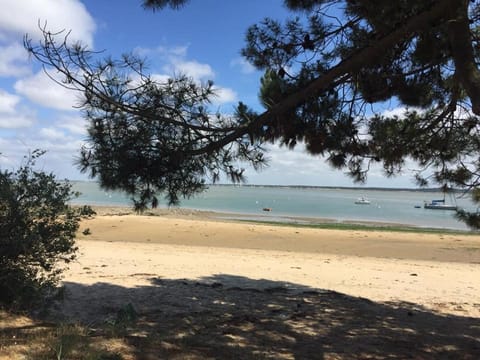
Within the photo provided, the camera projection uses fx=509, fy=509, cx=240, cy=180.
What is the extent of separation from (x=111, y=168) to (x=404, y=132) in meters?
3.27

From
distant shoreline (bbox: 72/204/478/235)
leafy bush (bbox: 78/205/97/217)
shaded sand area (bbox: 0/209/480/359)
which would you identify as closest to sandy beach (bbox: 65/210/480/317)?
shaded sand area (bbox: 0/209/480/359)

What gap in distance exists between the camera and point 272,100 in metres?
5.10

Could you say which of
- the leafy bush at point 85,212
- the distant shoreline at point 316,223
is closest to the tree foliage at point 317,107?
the leafy bush at point 85,212

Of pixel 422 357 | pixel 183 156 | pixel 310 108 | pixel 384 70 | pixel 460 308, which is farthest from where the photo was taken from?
pixel 460 308

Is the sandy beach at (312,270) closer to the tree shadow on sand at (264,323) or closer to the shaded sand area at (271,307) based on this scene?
the shaded sand area at (271,307)

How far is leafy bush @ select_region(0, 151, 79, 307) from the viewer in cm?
439

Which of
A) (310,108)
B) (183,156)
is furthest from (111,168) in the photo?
(310,108)

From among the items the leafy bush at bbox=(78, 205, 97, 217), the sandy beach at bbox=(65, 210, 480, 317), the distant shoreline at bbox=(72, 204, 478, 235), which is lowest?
the sandy beach at bbox=(65, 210, 480, 317)

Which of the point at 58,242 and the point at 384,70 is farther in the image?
the point at 384,70

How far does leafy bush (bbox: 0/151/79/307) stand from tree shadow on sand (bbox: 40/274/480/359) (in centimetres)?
70

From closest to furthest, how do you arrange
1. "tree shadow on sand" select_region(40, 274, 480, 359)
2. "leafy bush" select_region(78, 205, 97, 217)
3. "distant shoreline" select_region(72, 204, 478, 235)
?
"tree shadow on sand" select_region(40, 274, 480, 359) < "leafy bush" select_region(78, 205, 97, 217) < "distant shoreline" select_region(72, 204, 478, 235)

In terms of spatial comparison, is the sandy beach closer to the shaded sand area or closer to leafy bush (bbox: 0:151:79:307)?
the shaded sand area

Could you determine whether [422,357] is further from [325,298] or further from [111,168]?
[111,168]

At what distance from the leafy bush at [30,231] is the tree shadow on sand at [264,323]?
70 centimetres
